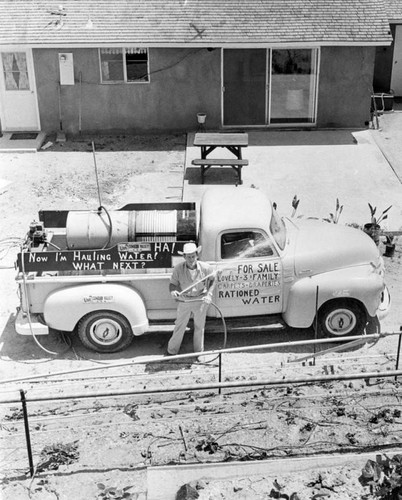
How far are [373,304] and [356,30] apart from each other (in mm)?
9752

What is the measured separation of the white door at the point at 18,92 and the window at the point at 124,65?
1.76 m

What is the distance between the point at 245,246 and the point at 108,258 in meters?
1.80

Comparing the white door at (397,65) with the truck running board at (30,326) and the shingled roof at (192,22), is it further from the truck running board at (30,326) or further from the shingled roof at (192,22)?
the truck running board at (30,326)

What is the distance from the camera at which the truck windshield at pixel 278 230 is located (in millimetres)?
10020

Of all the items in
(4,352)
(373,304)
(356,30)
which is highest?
(356,30)

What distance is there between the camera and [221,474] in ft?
23.3

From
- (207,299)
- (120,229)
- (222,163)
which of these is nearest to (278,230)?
(207,299)

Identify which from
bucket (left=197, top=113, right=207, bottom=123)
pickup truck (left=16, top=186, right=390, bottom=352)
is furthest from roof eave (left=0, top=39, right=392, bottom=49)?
pickup truck (left=16, top=186, right=390, bottom=352)

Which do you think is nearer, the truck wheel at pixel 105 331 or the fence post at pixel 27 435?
the fence post at pixel 27 435

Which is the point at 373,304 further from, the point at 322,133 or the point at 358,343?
the point at 322,133

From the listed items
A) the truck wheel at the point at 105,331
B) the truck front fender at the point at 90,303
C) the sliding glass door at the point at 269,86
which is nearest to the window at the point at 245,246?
the truck front fender at the point at 90,303

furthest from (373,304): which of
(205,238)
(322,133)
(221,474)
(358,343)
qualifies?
(322,133)

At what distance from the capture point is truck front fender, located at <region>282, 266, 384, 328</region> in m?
9.76

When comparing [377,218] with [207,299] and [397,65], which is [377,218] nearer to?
[207,299]
